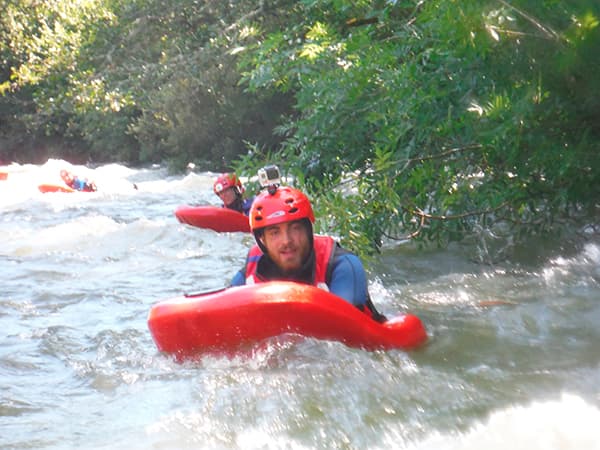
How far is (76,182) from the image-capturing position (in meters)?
18.0

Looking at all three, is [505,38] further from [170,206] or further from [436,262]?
[170,206]

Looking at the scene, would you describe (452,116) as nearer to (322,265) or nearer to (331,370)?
(322,265)

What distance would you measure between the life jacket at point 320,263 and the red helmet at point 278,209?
188mm

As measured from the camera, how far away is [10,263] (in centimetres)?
973

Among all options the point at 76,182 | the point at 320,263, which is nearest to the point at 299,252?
the point at 320,263

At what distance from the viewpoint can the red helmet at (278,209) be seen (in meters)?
5.37

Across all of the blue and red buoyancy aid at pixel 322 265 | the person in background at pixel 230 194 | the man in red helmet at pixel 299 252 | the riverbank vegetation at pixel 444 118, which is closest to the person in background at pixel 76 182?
the riverbank vegetation at pixel 444 118

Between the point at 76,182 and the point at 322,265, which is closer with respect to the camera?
the point at 322,265

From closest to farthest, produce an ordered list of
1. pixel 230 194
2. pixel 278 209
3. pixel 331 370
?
pixel 331 370
pixel 278 209
pixel 230 194

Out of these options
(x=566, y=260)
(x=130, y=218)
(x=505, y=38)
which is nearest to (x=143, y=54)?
(x=130, y=218)

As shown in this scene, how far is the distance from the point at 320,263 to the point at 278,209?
0.45 m

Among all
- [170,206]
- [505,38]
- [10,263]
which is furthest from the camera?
[170,206]

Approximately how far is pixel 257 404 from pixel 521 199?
318 cm

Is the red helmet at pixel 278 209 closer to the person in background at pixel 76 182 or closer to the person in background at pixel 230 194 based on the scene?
the person in background at pixel 230 194
